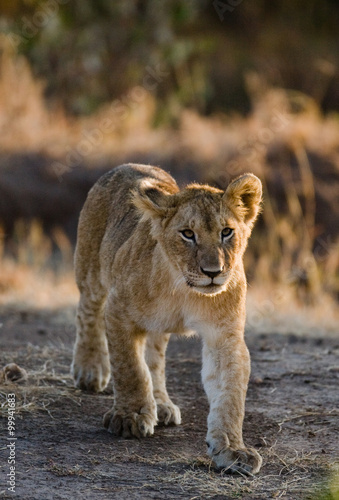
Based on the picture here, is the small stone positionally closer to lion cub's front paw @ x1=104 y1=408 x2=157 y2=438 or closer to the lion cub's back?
the lion cub's back

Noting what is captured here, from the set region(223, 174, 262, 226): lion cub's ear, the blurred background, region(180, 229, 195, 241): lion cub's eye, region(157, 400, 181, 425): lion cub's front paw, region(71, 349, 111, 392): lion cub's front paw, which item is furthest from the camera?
the blurred background

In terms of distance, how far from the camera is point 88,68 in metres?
15.7

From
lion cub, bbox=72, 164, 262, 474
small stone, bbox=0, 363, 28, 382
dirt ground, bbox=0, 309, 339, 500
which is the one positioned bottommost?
dirt ground, bbox=0, 309, 339, 500

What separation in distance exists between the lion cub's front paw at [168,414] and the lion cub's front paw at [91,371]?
0.63 metres

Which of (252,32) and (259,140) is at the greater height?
(252,32)

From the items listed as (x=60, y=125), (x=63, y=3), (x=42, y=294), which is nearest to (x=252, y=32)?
(x=63, y=3)

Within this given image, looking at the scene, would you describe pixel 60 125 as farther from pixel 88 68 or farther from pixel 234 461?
pixel 234 461

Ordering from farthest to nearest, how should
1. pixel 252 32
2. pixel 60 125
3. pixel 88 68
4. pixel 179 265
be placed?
pixel 252 32 < pixel 88 68 < pixel 60 125 < pixel 179 265

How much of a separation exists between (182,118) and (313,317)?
7447 mm

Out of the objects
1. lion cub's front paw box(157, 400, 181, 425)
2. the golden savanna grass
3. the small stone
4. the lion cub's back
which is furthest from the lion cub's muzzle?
the golden savanna grass

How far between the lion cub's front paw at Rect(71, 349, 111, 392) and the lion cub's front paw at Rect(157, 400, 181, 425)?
631mm

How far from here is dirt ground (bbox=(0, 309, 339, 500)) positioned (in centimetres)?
361

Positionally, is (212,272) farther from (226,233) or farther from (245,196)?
(245,196)

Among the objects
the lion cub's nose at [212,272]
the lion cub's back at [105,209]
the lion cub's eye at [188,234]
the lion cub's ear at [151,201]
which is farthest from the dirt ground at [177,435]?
the lion cub's ear at [151,201]
